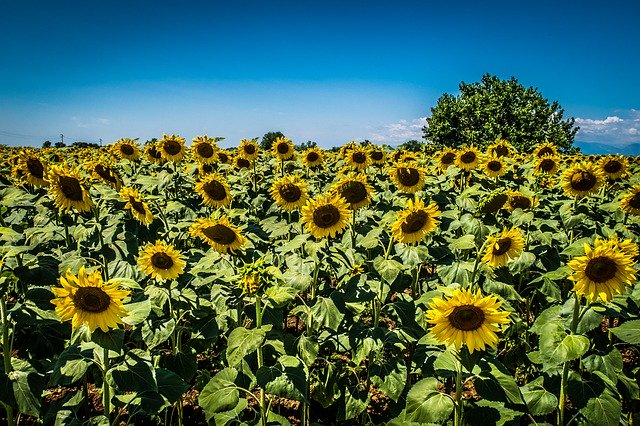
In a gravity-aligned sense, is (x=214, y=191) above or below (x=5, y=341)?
above

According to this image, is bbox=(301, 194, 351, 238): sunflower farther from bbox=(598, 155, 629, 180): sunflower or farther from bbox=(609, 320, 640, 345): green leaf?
bbox=(598, 155, 629, 180): sunflower

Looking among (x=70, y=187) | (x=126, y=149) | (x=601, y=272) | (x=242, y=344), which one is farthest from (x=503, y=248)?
(x=126, y=149)

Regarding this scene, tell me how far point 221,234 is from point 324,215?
3.12 ft

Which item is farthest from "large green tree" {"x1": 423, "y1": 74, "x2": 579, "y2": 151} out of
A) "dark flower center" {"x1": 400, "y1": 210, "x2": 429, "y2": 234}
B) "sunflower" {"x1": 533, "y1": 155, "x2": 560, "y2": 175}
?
"dark flower center" {"x1": 400, "y1": 210, "x2": 429, "y2": 234}

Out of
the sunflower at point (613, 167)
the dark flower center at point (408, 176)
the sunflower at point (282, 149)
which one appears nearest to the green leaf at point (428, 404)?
the dark flower center at point (408, 176)

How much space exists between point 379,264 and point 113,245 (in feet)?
8.29

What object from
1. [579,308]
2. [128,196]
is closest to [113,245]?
[128,196]

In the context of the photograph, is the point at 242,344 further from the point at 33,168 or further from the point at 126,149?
the point at 126,149

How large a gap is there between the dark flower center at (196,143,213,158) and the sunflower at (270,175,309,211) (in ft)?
10.4

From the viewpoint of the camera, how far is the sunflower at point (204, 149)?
24.1ft

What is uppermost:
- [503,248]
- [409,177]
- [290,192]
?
[409,177]

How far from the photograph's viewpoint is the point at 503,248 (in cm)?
345

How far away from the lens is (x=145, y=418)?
13.6ft

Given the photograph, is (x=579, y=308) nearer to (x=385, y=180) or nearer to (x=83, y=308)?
(x=83, y=308)
